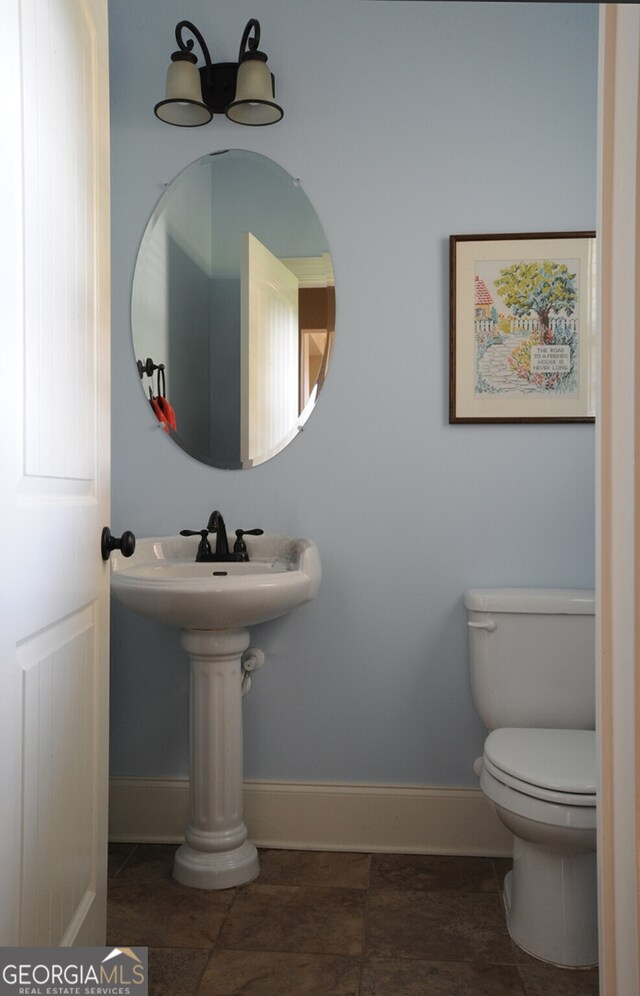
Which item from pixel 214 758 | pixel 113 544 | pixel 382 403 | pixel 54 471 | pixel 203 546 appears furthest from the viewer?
pixel 382 403

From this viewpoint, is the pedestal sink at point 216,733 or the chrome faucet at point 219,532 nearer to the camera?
the pedestal sink at point 216,733

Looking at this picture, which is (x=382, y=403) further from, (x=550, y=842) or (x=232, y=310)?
(x=550, y=842)

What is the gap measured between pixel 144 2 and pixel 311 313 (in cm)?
107

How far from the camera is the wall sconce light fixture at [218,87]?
2428 mm

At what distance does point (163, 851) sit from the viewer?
2580 millimetres

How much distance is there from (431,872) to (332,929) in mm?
442

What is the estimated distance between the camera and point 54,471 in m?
1.35

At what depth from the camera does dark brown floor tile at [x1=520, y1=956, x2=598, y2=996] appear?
1.85 meters

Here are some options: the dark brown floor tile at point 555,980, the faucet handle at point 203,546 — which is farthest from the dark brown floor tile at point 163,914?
the faucet handle at point 203,546

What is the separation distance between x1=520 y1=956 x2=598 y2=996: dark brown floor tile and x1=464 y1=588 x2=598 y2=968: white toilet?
26mm

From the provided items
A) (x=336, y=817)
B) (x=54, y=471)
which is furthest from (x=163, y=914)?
(x=54, y=471)

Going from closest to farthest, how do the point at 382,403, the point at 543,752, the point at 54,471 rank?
the point at 54,471
the point at 543,752
the point at 382,403

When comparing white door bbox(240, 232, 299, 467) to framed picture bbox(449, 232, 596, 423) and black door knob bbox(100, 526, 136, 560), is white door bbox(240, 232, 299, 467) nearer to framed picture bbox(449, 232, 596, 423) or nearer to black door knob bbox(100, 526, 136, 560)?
framed picture bbox(449, 232, 596, 423)

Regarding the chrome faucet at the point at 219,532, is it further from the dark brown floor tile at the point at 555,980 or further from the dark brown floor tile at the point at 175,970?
the dark brown floor tile at the point at 555,980
